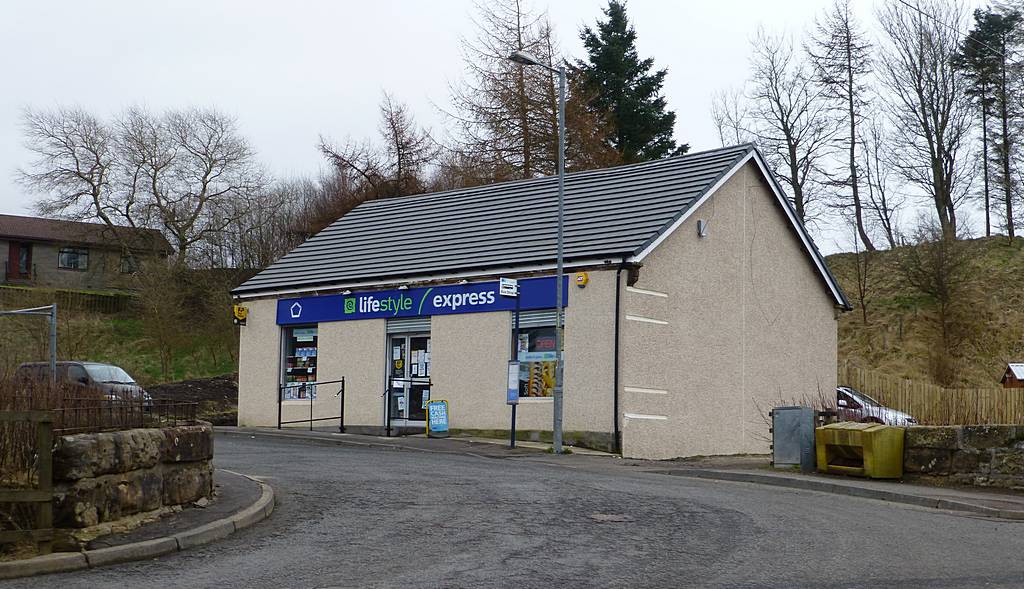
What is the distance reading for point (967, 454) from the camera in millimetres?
16078

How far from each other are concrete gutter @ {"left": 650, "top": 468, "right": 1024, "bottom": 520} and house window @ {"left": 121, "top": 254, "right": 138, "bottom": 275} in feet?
160

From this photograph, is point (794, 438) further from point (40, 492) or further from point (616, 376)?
point (40, 492)

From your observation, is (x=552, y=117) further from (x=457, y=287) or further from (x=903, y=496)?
(x=903, y=496)

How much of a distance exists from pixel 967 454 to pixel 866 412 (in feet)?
29.7

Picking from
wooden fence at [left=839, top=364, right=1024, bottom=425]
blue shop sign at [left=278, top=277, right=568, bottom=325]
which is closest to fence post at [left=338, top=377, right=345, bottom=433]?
blue shop sign at [left=278, top=277, right=568, bottom=325]

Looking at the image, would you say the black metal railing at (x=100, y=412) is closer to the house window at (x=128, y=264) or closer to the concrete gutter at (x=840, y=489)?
the concrete gutter at (x=840, y=489)

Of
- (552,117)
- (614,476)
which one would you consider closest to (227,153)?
(552,117)

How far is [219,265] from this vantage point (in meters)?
62.7

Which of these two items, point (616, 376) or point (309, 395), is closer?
point (616, 376)

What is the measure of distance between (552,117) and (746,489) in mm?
30733

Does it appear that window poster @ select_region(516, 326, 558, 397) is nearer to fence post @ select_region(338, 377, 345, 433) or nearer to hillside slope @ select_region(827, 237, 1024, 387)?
fence post @ select_region(338, 377, 345, 433)

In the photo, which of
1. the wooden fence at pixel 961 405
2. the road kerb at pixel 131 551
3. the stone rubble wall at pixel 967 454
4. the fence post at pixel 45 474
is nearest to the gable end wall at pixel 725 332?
the wooden fence at pixel 961 405

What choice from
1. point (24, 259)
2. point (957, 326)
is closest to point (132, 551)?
point (957, 326)

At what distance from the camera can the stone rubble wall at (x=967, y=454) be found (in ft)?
51.0
